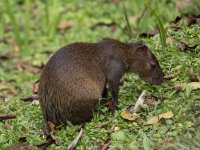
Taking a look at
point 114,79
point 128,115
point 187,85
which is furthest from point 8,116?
point 187,85

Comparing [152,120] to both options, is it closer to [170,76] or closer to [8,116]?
[170,76]

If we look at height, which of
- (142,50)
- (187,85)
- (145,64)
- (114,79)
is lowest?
(187,85)

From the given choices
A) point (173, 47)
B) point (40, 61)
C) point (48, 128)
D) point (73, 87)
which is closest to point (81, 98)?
point (73, 87)

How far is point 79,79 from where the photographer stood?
5.55m

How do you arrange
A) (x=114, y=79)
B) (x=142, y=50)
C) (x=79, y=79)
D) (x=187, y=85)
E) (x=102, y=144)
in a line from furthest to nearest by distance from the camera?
(x=142, y=50) < (x=114, y=79) < (x=187, y=85) < (x=79, y=79) < (x=102, y=144)

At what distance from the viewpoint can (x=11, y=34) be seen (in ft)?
37.1

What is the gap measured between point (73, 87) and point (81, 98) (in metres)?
0.14

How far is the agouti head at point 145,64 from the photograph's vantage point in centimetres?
613

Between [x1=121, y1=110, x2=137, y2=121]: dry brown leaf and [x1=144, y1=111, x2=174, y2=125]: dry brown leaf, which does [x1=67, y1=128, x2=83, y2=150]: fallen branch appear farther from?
[x1=144, y1=111, x2=174, y2=125]: dry brown leaf

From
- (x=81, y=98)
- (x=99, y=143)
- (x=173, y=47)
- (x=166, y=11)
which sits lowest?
(x=99, y=143)

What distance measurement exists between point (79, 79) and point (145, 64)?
101 cm

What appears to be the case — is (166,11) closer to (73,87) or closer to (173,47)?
(173,47)

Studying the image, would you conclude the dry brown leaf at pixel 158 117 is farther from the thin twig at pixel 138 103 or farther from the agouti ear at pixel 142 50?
the agouti ear at pixel 142 50

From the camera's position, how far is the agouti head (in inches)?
241
